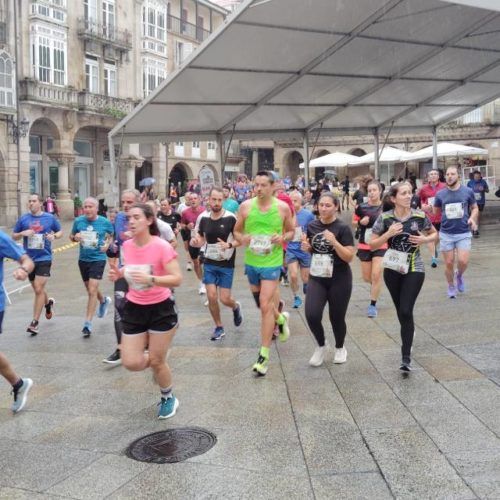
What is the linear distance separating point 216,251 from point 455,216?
3550 mm

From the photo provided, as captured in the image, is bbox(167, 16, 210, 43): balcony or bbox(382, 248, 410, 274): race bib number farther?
bbox(167, 16, 210, 43): balcony

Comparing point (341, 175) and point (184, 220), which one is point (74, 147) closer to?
point (341, 175)

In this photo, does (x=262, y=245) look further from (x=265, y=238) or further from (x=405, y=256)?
(x=405, y=256)

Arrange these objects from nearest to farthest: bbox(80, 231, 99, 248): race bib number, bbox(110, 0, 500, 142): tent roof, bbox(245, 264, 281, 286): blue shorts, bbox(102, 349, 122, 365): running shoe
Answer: bbox(245, 264, 281, 286): blue shorts < bbox(102, 349, 122, 365): running shoe < bbox(80, 231, 99, 248): race bib number < bbox(110, 0, 500, 142): tent roof

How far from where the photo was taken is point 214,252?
6.88m

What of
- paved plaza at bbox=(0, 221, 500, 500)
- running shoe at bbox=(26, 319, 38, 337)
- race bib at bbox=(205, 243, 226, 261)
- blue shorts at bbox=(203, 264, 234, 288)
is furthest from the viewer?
running shoe at bbox=(26, 319, 38, 337)

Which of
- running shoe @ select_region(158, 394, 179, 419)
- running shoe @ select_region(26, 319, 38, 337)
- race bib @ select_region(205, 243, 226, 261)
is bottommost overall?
running shoe @ select_region(26, 319, 38, 337)

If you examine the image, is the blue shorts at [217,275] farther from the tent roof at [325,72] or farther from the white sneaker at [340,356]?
the tent roof at [325,72]

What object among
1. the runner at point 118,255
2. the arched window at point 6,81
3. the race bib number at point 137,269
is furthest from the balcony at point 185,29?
the race bib number at point 137,269

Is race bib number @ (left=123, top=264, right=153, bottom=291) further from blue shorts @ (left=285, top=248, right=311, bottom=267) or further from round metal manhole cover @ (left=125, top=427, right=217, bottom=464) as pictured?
blue shorts @ (left=285, top=248, right=311, bottom=267)

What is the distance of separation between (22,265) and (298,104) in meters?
11.6

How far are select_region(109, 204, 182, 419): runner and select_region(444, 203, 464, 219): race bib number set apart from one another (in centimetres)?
502

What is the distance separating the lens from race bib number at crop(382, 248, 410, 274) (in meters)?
5.49

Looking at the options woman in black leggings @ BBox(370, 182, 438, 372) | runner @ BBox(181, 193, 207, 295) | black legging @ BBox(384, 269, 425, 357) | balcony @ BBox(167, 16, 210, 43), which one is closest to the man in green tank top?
woman in black leggings @ BBox(370, 182, 438, 372)
